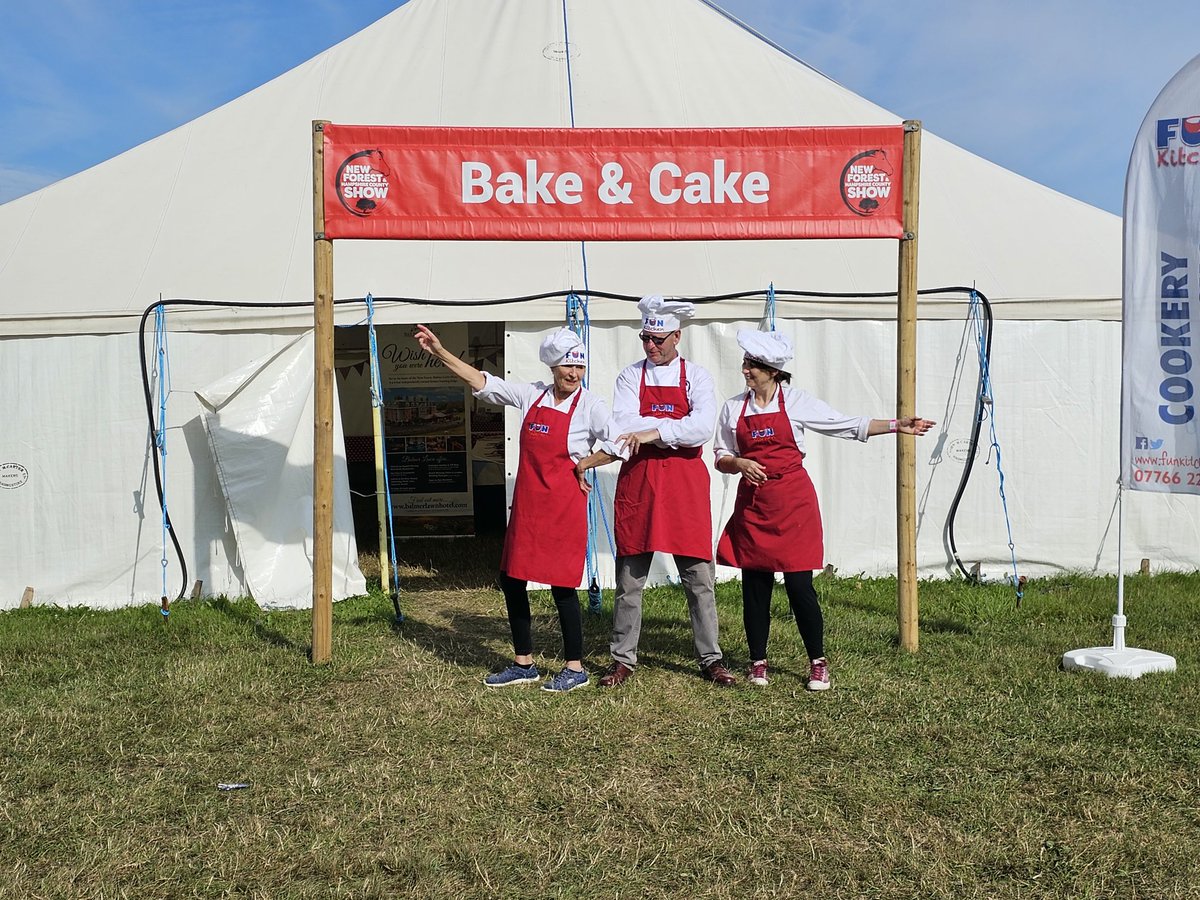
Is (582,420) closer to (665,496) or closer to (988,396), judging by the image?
(665,496)

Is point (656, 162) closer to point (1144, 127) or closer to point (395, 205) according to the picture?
point (395, 205)

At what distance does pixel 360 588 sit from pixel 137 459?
1346 mm

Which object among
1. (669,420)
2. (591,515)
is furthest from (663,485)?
(591,515)

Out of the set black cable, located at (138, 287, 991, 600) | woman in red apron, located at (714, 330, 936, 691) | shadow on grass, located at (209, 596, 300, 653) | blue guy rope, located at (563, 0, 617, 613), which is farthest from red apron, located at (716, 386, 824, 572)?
shadow on grass, located at (209, 596, 300, 653)

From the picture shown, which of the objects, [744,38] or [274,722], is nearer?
[274,722]

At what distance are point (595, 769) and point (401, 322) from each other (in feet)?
10.0

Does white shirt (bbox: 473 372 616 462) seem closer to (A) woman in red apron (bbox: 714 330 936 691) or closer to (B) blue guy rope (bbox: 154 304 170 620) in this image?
(A) woman in red apron (bbox: 714 330 936 691)

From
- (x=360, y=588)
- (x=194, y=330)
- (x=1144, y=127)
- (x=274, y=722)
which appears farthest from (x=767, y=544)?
(x=194, y=330)

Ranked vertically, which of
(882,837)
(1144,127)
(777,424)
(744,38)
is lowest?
(882,837)

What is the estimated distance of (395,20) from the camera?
7.59 metres

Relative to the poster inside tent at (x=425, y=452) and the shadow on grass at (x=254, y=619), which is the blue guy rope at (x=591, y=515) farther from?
the poster inside tent at (x=425, y=452)

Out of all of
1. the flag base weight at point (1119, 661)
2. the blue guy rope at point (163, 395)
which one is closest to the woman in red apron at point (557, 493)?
the flag base weight at point (1119, 661)

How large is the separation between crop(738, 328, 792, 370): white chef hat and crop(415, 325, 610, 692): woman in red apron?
59 centimetres

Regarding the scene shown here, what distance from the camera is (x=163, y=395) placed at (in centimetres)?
568
